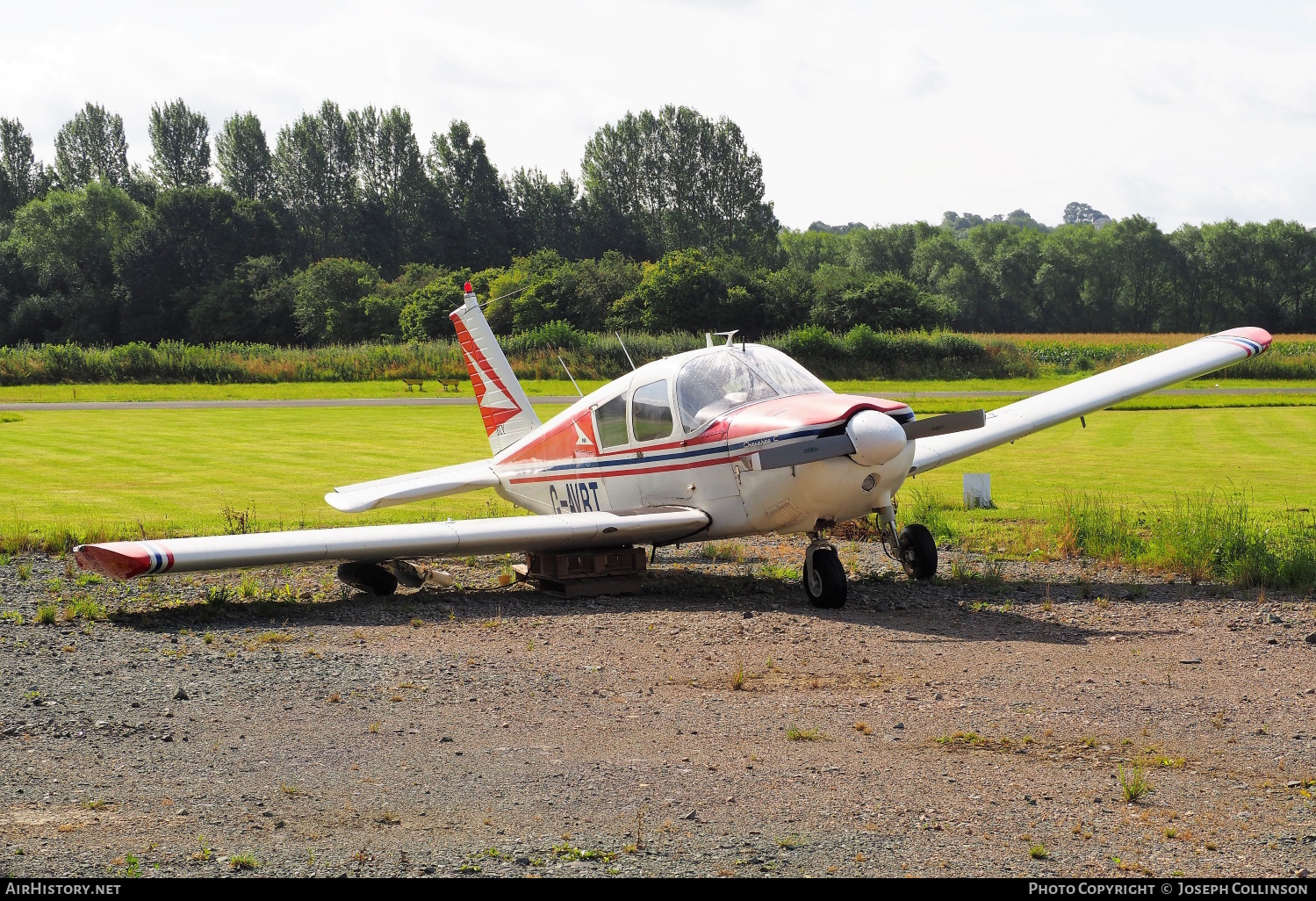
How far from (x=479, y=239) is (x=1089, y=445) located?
297 ft

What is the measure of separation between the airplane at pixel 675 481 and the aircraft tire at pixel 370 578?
0.5 inches

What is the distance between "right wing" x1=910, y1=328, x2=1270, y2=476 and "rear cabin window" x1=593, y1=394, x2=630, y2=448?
3.16m

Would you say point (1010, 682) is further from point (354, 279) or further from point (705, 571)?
point (354, 279)

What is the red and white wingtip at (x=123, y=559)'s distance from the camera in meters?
9.31

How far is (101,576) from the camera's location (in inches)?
474

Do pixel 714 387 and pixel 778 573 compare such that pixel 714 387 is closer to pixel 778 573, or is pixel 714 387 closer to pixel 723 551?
pixel 778 573

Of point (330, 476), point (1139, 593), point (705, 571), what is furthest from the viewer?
point (330, 476)

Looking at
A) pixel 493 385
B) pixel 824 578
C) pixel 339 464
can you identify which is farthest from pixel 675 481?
pixel 339 464

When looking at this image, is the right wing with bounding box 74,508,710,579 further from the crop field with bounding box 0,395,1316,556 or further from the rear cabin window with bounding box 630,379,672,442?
the crop field with bounding box 0,395,1316,556

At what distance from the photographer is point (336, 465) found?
22.9 meters

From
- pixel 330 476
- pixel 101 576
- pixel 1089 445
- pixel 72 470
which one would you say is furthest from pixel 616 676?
pixel 1089 445

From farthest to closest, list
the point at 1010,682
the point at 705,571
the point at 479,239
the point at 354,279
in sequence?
the point at 479,239
the point at 354,279
the point at 705,571
the point at 1010,682

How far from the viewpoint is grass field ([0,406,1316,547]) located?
17.0 m

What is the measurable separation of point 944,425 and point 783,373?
198cm
